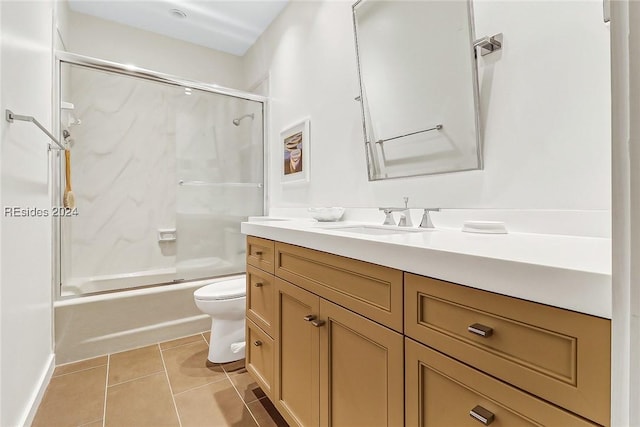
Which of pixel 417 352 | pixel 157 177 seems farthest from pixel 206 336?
pixel 417 352

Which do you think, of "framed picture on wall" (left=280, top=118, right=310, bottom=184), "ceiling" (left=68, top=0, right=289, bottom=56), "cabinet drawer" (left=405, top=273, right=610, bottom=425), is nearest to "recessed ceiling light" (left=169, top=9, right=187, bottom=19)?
"ceiling" (left=68, top=0, right=289, bottom=56)

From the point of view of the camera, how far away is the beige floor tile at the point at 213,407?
1.39 m

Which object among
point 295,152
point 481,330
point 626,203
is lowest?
point 481,330

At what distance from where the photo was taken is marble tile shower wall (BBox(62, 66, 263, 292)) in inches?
102

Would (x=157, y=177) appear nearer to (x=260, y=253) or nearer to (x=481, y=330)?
(x=260, y=253)

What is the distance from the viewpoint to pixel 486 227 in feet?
3.43

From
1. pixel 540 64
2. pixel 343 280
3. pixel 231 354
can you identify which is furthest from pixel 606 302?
pixel 231 354

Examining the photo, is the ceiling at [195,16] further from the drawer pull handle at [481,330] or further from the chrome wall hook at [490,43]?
the drawer pull handle at [481,330]

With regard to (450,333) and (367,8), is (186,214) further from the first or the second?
(450,333)

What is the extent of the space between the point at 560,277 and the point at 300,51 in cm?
228

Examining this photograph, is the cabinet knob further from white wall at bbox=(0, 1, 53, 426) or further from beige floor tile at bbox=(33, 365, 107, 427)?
beige floor tile at bbox=(33, 365, 107, 427)

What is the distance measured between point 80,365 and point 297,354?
64.9 inches

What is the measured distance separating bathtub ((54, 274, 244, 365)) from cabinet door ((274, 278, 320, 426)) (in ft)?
4.53

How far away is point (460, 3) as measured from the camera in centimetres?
118
